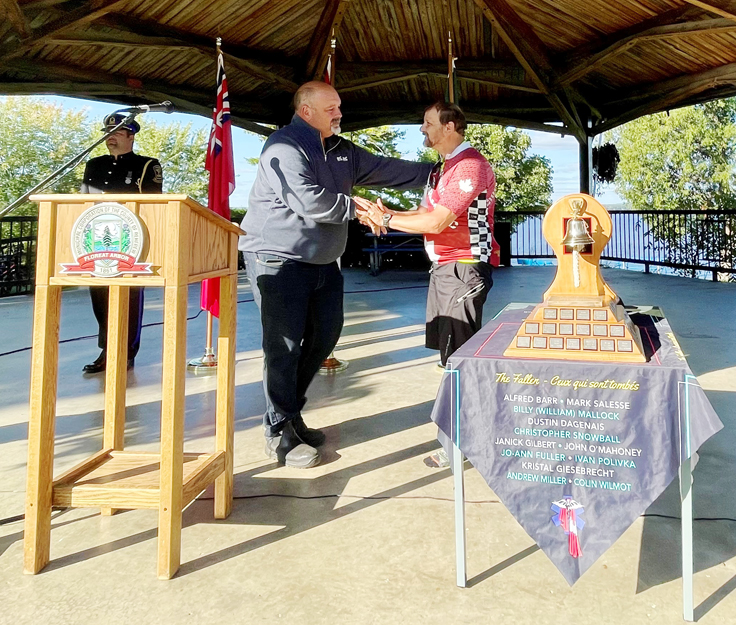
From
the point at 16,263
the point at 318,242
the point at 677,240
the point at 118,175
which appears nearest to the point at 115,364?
the point at 318,242

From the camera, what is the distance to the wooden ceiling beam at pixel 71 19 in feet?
16.2

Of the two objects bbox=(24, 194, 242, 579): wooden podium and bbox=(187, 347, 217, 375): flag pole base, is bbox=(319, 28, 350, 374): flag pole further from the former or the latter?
bbox=(24, 194, 242, 579): wooden podium

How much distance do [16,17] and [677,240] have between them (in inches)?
442

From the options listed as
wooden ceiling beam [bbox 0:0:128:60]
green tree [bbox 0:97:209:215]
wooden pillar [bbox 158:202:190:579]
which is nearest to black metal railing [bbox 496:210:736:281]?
wooden ceiling beam [bbox 0:0:128:60]

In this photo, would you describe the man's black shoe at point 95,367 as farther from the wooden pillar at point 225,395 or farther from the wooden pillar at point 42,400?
the wooden pillar at point 42,400

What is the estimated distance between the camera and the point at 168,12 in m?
5.64

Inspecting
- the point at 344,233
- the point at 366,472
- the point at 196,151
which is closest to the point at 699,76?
the point at 344,233

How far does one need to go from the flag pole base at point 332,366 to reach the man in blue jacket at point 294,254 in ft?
5.09

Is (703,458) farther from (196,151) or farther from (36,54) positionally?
(196,151)

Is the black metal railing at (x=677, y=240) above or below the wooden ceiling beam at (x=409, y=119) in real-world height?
below

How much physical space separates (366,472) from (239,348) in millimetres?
2901

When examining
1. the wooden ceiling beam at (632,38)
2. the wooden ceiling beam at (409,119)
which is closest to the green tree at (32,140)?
the wooden ceiling beam at (409,119)

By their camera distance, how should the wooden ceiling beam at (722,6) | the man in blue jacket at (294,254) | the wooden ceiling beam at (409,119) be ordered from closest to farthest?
1. the man in blue jacket at (294,254)
2. the wooden ceiling beam at (722,6)
3. the wooden ceiling beam at (409,119)

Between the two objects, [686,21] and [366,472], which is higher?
[686,21]
